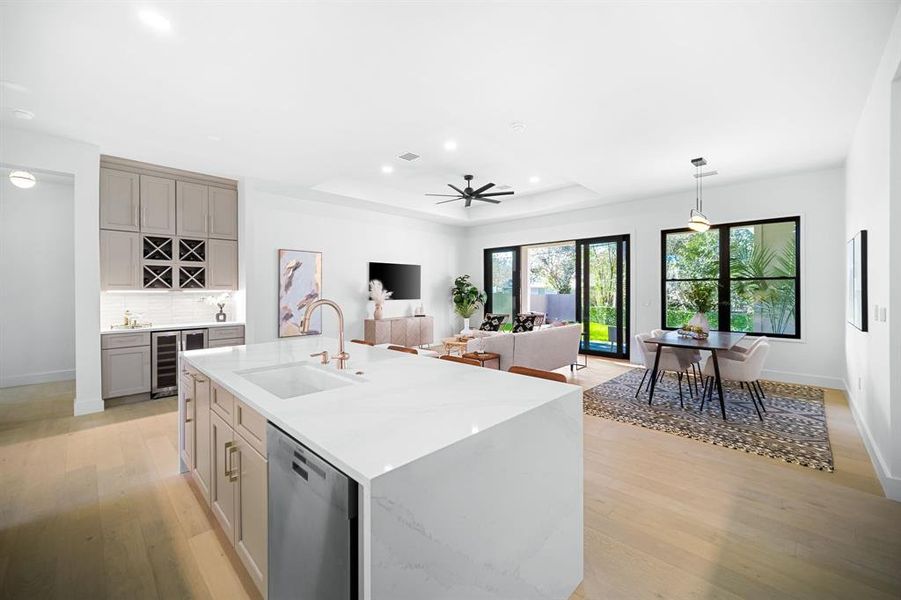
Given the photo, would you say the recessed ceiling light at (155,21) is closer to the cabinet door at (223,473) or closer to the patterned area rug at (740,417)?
the cabinet door at (223,473)

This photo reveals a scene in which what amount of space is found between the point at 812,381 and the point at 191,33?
7494 millimetres

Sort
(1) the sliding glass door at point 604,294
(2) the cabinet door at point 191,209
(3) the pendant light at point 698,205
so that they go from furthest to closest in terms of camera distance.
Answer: (1) the sliding glass door at point 604,294
(2) the cabinet door at point 191,209
(3) the pendant light at point 698,205

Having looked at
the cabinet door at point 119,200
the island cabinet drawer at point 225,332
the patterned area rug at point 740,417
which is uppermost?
the cabinet door at point 119,200

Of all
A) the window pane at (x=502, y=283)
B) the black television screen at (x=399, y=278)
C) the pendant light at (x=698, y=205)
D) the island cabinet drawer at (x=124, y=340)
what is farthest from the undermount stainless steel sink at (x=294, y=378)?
the window pane at (x=502, y=283)

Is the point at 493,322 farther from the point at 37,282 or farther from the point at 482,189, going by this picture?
the point at 37,282

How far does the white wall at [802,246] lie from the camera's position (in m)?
5.03

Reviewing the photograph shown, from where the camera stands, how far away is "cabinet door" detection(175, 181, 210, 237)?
4.93 m

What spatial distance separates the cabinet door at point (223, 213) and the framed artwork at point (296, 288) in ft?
2.69

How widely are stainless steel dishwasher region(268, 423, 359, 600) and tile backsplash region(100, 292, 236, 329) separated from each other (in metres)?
4.68

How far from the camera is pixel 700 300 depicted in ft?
15.6

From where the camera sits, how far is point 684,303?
20.5ft

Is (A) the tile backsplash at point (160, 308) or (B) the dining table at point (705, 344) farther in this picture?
(A) the tile backsplash at point (160, 308)

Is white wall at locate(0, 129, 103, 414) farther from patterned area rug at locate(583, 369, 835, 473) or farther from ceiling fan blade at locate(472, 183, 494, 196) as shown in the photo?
patterned area rug at locate(583, 369, 835, 473)

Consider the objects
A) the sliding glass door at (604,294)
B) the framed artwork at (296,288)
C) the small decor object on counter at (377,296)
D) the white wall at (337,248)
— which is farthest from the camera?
the small decor object on counter at (377,296)
